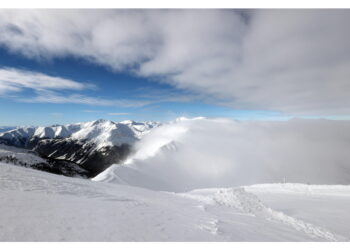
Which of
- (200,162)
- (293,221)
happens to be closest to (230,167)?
(200,162)

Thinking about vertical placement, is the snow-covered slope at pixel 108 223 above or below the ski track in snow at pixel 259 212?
above

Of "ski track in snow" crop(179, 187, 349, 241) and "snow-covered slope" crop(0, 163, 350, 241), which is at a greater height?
"snow-covered slope" crop(0, 163, 350, 241)

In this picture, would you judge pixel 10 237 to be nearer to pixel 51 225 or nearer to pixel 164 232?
pixel 51 225

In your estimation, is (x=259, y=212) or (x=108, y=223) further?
(x=259, y=212)

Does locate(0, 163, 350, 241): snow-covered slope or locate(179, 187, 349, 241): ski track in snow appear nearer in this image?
locate(0, 163, 350, 241): snow-covered slope

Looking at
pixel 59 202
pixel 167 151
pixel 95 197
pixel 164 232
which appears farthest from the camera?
pixel 167 151

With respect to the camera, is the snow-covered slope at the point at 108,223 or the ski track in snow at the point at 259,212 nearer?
the snow-covered slope at the point at 108,223

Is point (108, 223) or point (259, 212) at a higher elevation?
point (108, 223)

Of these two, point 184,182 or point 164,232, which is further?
point 184,182
